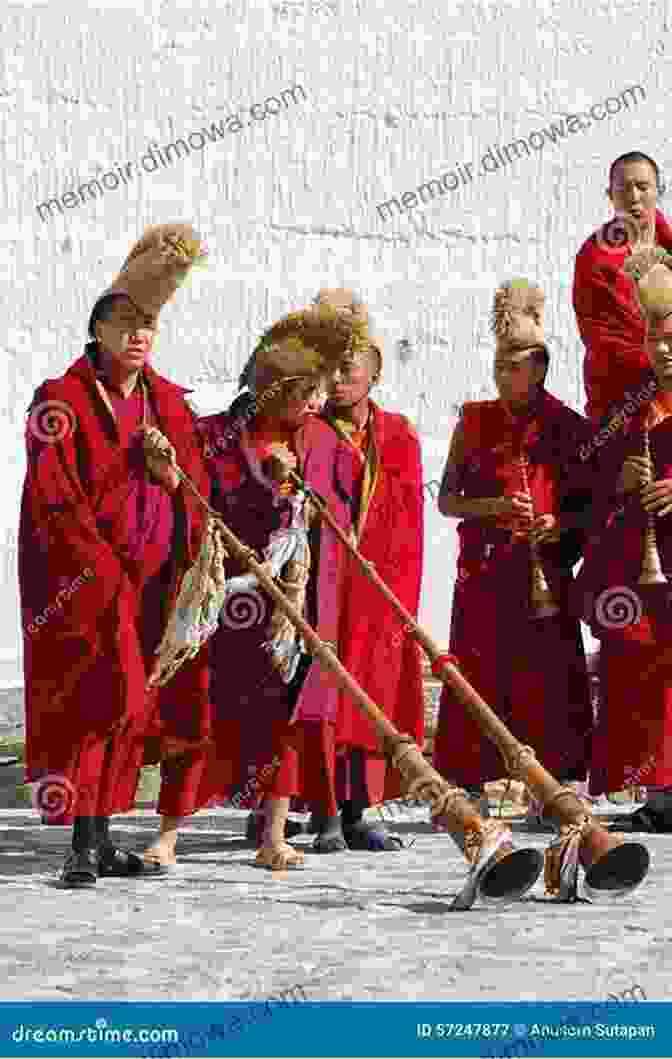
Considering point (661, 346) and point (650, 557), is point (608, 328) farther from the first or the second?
point (650, 557)

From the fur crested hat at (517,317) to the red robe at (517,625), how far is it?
21cm

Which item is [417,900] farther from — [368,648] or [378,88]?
[378,88]

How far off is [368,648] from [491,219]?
8394 millimetres

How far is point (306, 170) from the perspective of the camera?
14.8 m

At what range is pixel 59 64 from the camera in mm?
14883

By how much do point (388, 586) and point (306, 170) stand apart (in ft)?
26.6

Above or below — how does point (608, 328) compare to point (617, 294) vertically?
below

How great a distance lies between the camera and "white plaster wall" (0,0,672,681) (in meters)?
14.4

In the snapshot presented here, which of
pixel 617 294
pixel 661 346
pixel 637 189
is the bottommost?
pixel 661 346

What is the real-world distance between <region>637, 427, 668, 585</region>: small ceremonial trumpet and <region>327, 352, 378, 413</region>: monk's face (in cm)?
97

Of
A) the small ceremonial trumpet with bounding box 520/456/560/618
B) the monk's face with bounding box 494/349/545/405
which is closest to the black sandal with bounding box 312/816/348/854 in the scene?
the small ceremonial trumpet with bounding box 520/456/560/618

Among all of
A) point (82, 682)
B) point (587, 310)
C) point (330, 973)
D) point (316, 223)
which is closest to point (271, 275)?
point (316, 223)

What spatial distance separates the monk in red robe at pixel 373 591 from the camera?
274 inches

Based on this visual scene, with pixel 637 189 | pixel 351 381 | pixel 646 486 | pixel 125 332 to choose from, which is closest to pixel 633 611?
pixel 646 486
